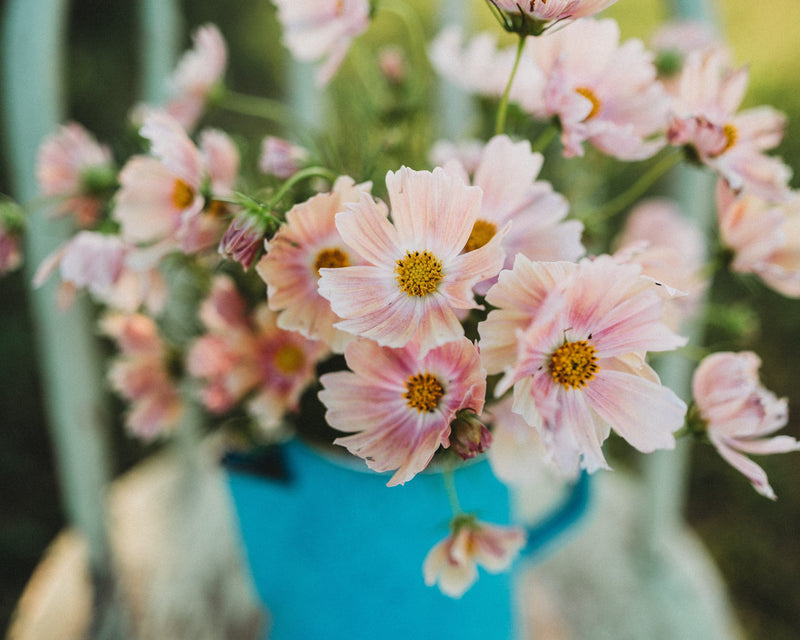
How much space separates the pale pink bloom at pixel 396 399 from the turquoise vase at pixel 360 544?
0.09m

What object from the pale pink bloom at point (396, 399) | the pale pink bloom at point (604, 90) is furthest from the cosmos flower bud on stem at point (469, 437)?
the pale pink bloom at point (604, 90)

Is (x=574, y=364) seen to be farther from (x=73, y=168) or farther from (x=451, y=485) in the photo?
(x=73, y=168)

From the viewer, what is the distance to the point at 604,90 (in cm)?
28

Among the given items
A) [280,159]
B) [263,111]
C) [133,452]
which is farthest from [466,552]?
[133,452]

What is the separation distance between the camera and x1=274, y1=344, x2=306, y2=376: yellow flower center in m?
0.31

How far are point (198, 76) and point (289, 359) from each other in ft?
0.55

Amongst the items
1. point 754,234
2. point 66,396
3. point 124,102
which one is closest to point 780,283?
point 754,234

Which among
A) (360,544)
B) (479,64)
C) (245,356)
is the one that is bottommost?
(360,544)

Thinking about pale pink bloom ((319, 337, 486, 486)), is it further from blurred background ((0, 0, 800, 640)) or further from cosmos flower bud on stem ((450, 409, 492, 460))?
blurred background ((0, 0, 800, 640))

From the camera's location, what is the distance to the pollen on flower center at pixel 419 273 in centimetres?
24

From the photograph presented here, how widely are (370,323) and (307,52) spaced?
17 centimetres

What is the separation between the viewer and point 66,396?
466mm

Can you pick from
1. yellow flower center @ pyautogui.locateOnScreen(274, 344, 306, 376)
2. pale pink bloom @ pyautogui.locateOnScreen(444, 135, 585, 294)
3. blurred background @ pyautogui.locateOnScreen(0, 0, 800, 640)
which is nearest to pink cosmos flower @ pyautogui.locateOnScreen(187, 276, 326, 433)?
yellow flower center @ pyautogui.locateOnScreen(274, 344, 306, 376)

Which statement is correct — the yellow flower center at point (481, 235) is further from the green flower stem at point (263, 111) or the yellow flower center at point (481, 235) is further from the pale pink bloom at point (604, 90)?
the green flower stem at point (263, 111)
